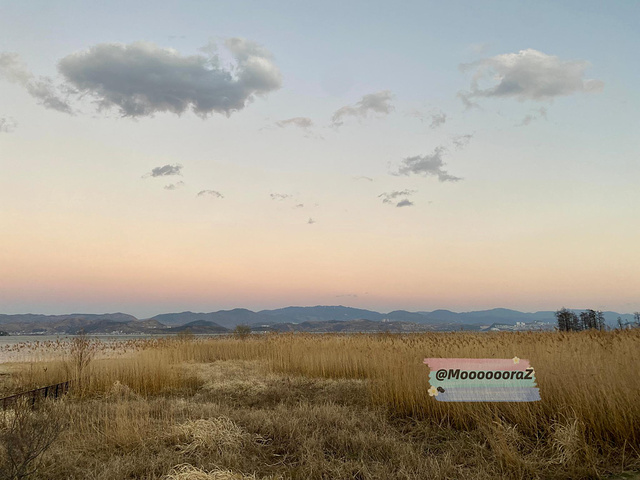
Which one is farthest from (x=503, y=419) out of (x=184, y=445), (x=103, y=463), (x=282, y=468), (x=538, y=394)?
(x=103, y=463)

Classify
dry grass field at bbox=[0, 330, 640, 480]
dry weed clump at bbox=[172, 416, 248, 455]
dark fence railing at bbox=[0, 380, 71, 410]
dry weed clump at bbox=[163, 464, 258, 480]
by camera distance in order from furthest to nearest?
dark fence railing at bbox=[0, 380, 71, 410], dry weed clump at bbox=[172, 416, 248, 455], dry grass field at bbox=[0, 330, 640, 480], dry weed clump at bbox=[163, 464, 258, 480]

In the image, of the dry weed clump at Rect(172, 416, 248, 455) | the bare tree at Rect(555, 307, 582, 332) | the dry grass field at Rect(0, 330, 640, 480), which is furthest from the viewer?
the bare tree at Rect(555, 307, 582, 332)

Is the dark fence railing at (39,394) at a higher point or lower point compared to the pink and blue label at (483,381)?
lower

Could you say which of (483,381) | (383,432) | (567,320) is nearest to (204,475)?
(383,432)

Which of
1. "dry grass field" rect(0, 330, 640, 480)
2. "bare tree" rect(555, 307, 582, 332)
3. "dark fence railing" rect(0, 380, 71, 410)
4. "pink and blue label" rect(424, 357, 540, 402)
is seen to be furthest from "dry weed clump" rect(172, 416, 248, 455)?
"bare tree" rect(555, 307, 582, 332)

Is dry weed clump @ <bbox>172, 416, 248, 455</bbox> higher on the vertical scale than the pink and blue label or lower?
lower

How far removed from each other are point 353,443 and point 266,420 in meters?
1.60

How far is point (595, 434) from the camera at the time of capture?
5.24m

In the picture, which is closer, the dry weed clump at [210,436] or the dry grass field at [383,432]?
the dry grass field at [383,432]

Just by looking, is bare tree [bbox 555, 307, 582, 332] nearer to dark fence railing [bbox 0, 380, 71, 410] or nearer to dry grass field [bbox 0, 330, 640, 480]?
dry grass field [bbox 0, 330, 640, 480]

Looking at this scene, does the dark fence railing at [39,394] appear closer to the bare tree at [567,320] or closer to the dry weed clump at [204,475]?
the dry weed clump at [204,475]

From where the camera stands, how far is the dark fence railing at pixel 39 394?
7923 millimetres

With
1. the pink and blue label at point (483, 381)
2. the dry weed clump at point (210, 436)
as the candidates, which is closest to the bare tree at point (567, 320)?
the pink and blue label at point (483, 381)

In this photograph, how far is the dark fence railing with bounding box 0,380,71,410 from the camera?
26.0ft
